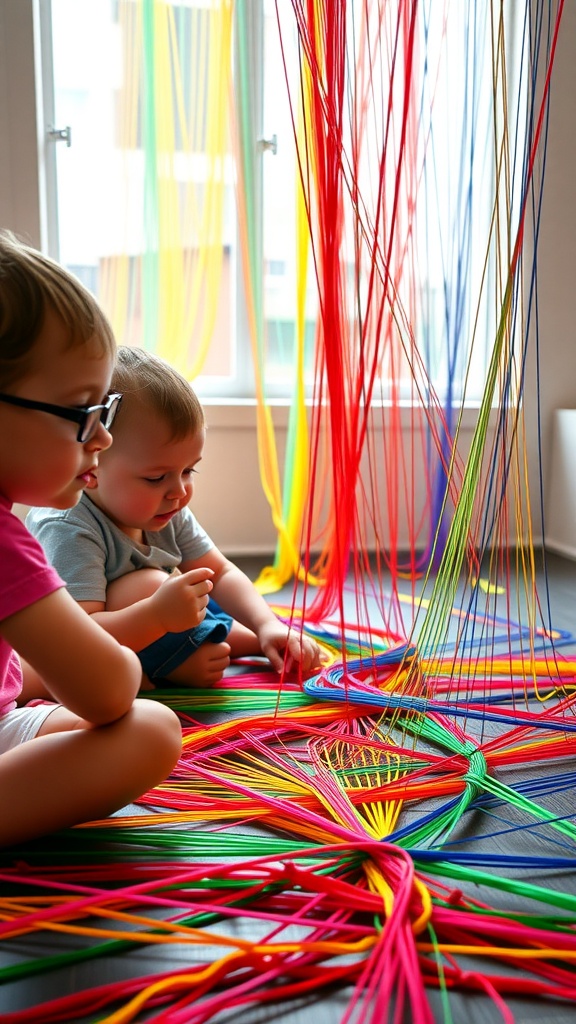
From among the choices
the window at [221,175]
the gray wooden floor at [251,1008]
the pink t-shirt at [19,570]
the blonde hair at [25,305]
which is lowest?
the gray wooden floor at [251,1008]

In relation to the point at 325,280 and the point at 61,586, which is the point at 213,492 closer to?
the point at 325,280

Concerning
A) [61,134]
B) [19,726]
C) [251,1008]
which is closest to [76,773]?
[19,726]

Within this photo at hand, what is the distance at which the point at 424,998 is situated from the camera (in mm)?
618

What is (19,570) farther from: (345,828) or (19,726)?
(345,828)

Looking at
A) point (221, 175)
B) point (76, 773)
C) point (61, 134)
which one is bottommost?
point (76, 773)

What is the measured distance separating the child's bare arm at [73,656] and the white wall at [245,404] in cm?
143

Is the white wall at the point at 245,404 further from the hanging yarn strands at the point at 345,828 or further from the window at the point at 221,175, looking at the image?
the hanging yarn strands at the point at 345,828

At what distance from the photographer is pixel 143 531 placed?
131 centimetres

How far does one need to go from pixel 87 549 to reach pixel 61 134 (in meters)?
1.35

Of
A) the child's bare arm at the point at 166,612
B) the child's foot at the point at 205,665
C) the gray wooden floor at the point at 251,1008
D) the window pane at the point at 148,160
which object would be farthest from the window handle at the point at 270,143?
the gray wooden floor at the point at 251,1008

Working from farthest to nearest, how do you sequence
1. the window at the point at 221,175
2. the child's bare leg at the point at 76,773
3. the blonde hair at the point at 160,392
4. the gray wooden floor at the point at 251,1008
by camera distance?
the window at the point at 221,175
the blonde hair at the point at 160,392
the child's bare leg at the point at 76,773
the gray wooden floor at the point at 251,1008

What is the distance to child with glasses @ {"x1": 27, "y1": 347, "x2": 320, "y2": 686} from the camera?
3.66 feet

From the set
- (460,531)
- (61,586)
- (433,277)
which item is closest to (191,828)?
(61,586)

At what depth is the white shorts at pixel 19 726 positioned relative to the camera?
2.90 feet
